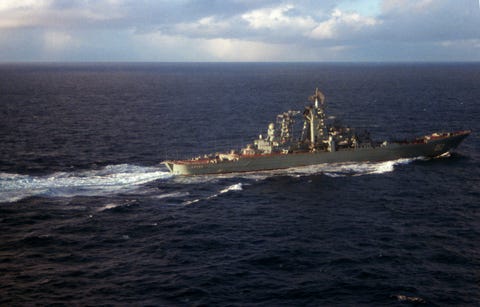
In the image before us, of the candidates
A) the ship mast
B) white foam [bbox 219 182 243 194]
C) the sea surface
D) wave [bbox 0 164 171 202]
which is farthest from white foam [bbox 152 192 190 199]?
the ship mast

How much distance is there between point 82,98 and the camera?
7721 inches

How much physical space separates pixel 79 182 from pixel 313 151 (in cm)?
3858

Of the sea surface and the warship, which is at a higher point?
the warship

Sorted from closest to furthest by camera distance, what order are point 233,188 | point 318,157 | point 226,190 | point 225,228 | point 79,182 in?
1. point 225,228
2. point 226,190
3. point 79,182
4. point 233,188
5. point 318,157

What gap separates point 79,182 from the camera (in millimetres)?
72875

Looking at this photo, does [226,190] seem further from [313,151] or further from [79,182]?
[79,182]

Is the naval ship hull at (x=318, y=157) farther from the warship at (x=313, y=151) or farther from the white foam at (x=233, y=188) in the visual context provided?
the white foam at (x=233, y=188)

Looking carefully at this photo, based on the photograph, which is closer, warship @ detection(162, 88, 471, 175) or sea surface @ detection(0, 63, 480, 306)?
sea surface @ detection(0, 63, 480, 306)

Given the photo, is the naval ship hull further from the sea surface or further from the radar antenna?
the radar antenna

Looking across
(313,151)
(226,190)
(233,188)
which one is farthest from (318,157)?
(226,190)

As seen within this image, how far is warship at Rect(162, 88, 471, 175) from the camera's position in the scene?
81.4 meters

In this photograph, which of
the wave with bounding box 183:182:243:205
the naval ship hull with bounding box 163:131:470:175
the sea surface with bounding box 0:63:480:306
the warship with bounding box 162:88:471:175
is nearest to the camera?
the sea surface with bounding box 0:63:480:306

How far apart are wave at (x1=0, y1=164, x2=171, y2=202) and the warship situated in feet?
17.0

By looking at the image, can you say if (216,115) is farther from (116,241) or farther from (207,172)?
(116,241)
